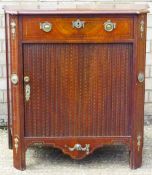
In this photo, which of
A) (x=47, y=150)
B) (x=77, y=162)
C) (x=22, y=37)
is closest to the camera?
(x=22, y=37)

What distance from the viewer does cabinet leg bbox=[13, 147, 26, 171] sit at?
3646mm

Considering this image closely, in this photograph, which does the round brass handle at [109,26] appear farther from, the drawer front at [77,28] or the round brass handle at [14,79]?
the round brass handle at [14,79]

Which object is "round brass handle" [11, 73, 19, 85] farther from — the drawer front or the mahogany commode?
the drawer front

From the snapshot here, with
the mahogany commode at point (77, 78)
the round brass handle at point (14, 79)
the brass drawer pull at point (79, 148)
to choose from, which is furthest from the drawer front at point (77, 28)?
the brass drawer pull at point (79, 148)

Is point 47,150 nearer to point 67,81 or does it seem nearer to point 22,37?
point 67,81

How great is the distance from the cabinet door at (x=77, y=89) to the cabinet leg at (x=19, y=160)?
0.15 metres

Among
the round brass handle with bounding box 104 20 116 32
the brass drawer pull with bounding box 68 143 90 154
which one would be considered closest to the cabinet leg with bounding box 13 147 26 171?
the brass drawer pull with bounding box 68 143 90 154

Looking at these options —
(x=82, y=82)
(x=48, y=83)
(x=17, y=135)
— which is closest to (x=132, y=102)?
(x=82, y=82)

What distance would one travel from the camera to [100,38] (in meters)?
3.44

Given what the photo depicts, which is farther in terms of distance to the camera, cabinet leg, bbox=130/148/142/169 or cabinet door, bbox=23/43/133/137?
cabinet leg, bbox=130/148/142/169

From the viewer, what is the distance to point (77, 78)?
3.52 meters

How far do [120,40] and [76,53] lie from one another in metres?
0.30

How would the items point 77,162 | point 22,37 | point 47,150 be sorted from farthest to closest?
point 47,150 < point 77,162 < point 22,37

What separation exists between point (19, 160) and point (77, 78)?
0.72 meters
